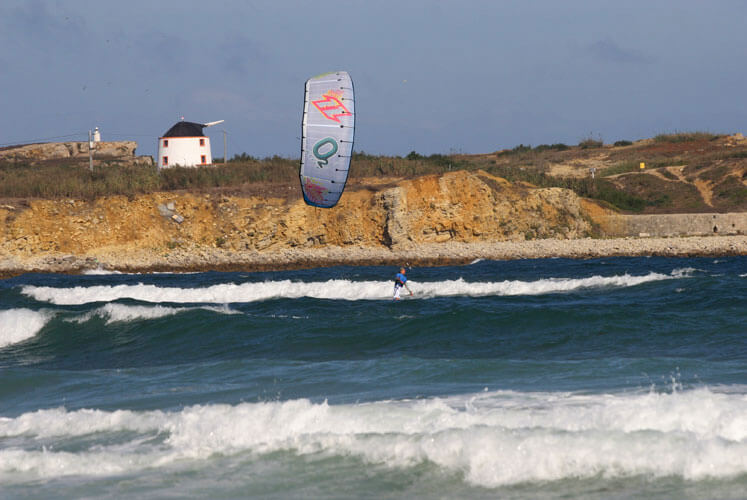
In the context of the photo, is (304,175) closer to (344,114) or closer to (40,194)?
(344,114)

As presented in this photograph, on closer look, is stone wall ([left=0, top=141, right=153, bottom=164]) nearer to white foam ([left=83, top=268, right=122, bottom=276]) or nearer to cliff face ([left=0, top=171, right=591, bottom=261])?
cliff face ([left=0, top=171, right=591, bottom=261])

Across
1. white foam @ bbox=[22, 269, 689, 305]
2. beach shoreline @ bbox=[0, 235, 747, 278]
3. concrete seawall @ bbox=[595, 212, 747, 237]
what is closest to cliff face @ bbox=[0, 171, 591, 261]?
beach shoreline @ bbox=[0, 235, 747, 278]

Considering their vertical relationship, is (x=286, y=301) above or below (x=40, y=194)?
below

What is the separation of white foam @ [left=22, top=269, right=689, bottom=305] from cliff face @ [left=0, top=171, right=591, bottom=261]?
8704 millimetres

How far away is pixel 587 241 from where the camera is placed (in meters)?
39.3

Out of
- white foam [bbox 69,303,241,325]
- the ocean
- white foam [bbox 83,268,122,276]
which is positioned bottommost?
white foam [bbox 83,268,122,276]

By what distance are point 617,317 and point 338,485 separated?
35.4ft

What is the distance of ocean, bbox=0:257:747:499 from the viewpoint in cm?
706

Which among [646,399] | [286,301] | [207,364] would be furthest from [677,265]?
[646,399]

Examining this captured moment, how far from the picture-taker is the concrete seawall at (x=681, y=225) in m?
41.0

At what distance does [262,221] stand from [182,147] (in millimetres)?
12721

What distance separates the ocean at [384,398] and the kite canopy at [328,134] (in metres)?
2.98

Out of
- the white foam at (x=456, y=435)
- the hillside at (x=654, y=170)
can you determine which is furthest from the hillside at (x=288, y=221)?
the white foam at (x=456, y=435)

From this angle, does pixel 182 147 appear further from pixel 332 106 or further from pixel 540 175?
pixel 332 106
